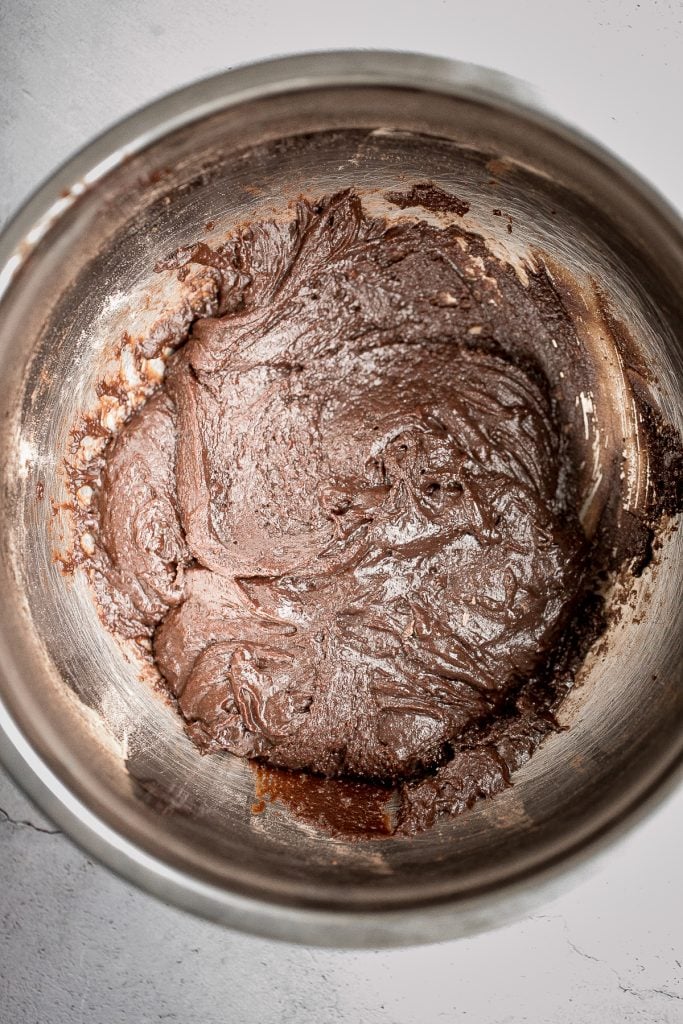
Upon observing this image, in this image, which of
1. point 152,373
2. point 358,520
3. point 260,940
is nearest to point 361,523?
point 358,520

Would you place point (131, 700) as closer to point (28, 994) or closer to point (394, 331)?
point (28, 994)

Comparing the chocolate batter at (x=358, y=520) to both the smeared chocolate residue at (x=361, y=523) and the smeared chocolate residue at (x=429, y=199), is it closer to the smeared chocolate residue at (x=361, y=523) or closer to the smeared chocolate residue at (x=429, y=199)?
the smeared chocolate residue at (x=361, y=523)

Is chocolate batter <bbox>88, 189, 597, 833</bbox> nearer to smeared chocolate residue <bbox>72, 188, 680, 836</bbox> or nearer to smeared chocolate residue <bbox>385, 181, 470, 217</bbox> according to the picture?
smeared chocolate residue <bbox>72, 188, 680, 836</bbox>

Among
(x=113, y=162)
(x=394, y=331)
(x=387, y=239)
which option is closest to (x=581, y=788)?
(x=394, y=331)

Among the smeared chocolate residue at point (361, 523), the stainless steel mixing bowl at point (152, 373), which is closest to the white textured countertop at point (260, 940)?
the stainless steel mixing bowl at point (152, 373)

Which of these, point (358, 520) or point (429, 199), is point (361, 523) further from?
point (429, 199)
